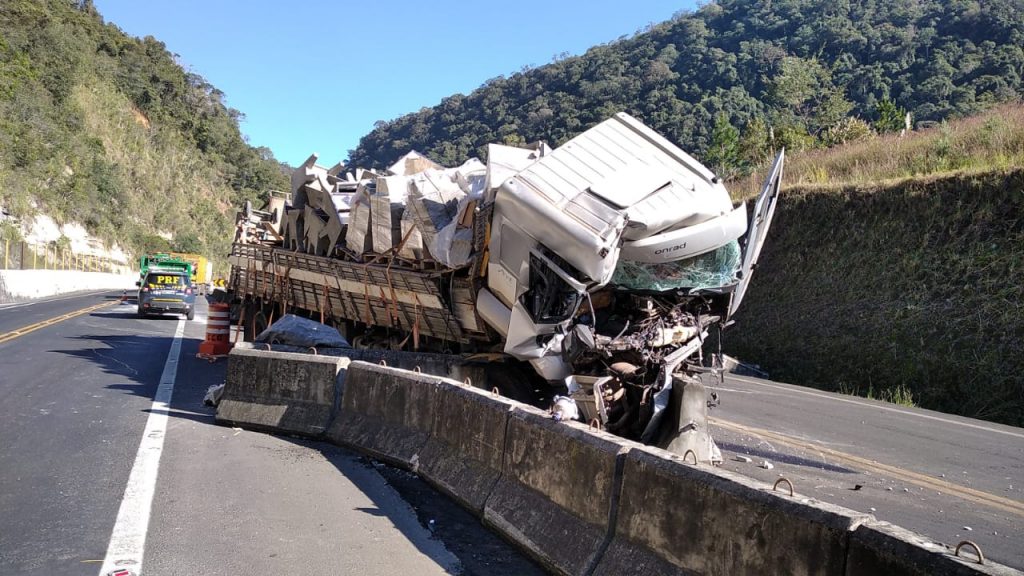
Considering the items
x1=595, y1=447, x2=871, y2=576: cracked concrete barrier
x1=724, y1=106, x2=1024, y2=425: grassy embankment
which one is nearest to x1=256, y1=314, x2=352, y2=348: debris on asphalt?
x1=595, y1=447, x2=871, y2=576: cracked concrete barrier

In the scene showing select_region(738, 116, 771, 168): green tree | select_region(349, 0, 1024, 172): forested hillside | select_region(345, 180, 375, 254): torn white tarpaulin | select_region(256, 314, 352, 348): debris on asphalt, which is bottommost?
select_region(256, 314, 352, 348): debris on asphalt

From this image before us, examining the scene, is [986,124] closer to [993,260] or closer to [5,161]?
[993,260]

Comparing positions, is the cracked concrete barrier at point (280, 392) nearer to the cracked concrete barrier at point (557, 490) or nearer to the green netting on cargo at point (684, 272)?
the green netting on cargo at point (684, 272)

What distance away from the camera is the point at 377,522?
19.1 ft

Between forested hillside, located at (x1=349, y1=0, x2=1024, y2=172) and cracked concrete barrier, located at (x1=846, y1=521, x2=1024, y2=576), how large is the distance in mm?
29166

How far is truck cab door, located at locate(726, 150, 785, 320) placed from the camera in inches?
365

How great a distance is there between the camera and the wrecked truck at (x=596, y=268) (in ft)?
25.9

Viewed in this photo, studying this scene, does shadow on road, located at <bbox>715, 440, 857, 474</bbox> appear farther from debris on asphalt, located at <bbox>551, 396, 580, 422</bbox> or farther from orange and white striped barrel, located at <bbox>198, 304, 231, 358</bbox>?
orange and white striped barrel, located at <bbox>198, 304, 231, 358</bbox>

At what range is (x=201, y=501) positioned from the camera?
20.1 feet

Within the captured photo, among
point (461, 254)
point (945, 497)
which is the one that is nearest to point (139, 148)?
point (461, 254)

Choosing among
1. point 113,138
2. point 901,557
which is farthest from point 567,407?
point 113,138

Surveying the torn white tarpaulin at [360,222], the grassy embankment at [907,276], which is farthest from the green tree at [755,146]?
the torn white tarpaulin at [360,222]

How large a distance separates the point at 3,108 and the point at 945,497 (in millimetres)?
53202

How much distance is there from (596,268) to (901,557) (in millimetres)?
4906
